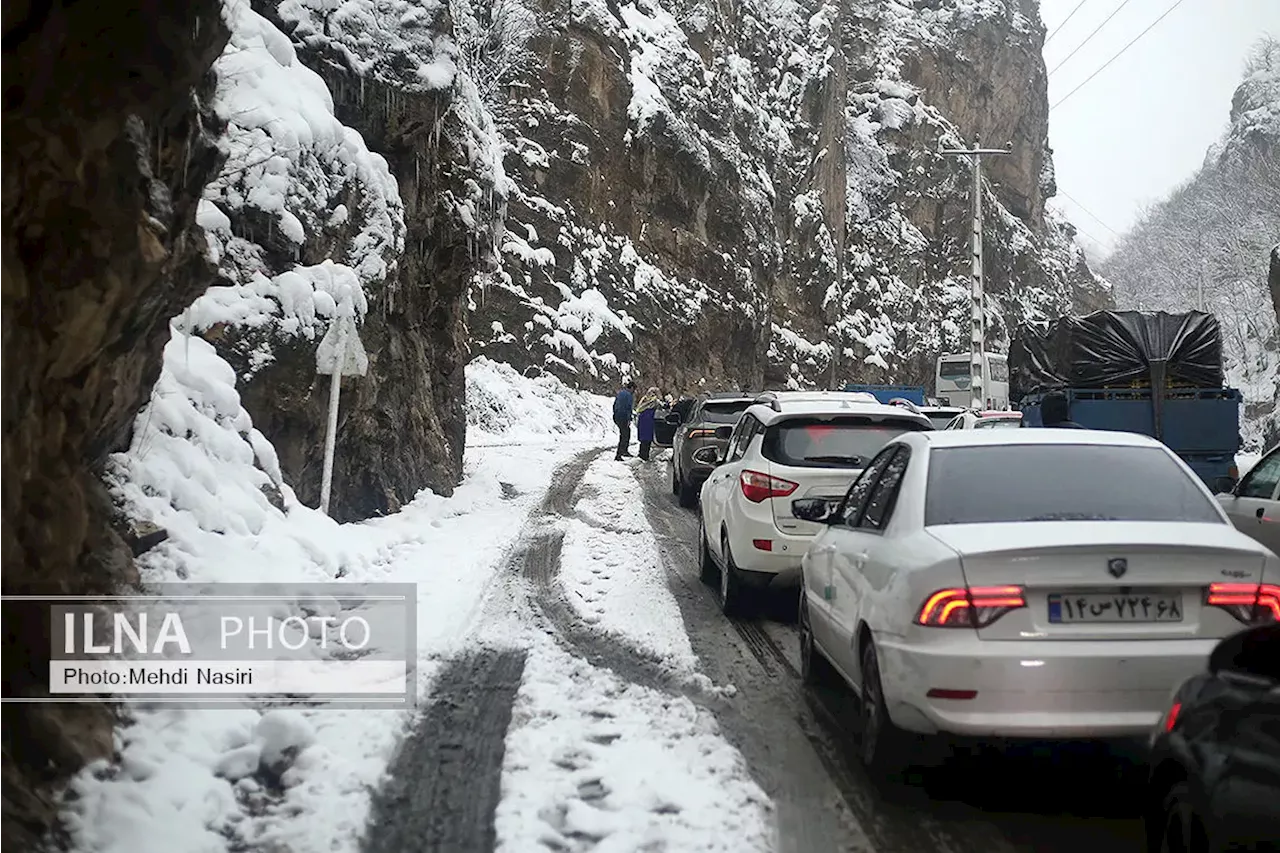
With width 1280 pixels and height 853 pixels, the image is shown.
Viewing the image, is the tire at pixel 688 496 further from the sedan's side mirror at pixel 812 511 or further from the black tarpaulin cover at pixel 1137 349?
the sedan's side mirror at pixel 812 511

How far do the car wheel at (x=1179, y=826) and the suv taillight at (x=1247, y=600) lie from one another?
3.80 ft

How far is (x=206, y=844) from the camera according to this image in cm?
398

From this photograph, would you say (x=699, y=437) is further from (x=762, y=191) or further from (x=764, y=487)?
(x=762, y=191)

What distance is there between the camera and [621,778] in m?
4.68

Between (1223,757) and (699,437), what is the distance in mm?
13788

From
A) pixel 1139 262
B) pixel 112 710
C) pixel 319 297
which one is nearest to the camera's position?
pixel 112 710

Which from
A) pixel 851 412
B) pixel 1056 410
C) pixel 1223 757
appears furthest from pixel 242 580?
pixel 1056 410

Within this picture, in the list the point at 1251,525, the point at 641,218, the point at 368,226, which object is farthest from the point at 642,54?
the point at 1251,525

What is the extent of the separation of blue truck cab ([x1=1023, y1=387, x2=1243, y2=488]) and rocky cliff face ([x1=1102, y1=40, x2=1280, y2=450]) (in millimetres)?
26726

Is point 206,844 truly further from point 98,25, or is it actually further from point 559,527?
point 559,527

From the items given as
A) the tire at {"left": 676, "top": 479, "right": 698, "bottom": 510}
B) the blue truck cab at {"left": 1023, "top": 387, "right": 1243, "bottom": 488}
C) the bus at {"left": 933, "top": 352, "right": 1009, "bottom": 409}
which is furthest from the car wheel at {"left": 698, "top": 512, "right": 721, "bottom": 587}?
the bus at {"left": 933, "top": 352, "right": 1009, "bottom": 409}

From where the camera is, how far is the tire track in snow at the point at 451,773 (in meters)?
4.12

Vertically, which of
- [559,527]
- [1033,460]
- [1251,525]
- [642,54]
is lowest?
[559,527]

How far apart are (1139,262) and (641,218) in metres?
61.3
